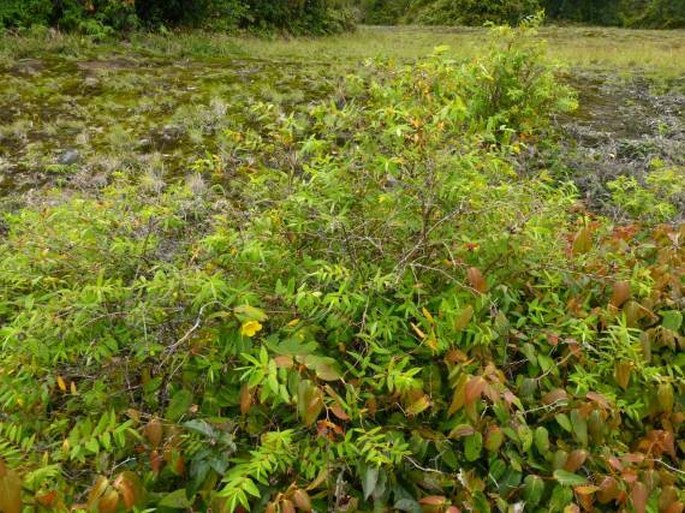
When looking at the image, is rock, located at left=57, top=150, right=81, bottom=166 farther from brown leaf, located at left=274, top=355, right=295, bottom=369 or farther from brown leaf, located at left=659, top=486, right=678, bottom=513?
brown leaf, located at left=659, top=486, right=678, bottom=513

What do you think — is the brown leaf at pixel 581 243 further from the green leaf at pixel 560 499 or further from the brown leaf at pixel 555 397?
the green leaf at pixel 560 499

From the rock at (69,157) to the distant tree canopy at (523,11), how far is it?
72.8 ft

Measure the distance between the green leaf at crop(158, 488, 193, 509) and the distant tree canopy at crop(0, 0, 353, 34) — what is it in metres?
10.2

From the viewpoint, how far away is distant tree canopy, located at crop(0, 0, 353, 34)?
33.0ft

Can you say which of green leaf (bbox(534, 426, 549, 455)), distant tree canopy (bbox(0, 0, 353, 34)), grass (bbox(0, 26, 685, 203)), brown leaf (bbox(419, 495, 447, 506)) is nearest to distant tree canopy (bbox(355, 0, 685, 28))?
distant tree canopy (bbox(0, 0, 353, 34))

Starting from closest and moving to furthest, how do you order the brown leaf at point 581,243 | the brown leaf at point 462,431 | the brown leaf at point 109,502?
the brown leaf at point 109,502 → the brown leaf at point 462,431 → the brown leaf at point 581,243

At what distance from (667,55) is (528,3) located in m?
15.4

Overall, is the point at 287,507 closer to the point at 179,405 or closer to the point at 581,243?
the point at 179,405

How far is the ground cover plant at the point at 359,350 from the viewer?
1.82m

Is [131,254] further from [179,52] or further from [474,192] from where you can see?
[179,52]

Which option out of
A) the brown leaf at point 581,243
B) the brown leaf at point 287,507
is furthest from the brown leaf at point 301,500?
the brown leaf at point 581,243

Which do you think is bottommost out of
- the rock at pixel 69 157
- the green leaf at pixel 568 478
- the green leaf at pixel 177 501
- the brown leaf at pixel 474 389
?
the green leaf at pixel 568 478

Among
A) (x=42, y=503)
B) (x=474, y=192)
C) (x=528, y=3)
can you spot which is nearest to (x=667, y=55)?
(x=474, y=192)

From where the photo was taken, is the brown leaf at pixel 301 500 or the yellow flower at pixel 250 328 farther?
the yellow flower at pixel 250 328
